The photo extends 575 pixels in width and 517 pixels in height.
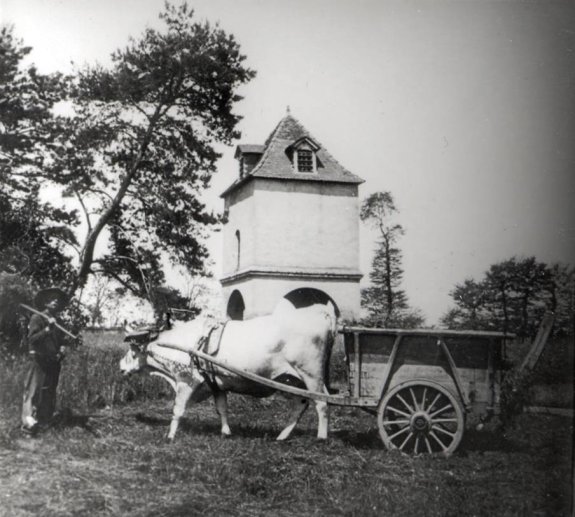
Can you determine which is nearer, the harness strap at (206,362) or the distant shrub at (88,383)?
the harness strap at (206,362)

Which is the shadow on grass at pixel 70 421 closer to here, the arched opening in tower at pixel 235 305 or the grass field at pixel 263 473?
the grass field at pixel 263 473

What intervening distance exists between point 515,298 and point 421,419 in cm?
638

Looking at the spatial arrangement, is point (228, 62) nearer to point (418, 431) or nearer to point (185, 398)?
point (185, 398)

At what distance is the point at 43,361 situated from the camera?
7207 millimetres

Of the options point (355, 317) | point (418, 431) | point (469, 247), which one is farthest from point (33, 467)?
point (355, 317)

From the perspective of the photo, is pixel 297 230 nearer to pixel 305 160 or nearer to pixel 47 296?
pixel 305 160

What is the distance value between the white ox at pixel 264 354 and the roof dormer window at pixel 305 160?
1815 cm

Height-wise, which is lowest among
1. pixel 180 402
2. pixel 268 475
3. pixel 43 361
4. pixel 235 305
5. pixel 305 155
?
pixel 268 475

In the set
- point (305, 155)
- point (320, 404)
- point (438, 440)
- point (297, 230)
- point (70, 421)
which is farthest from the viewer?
point (305, 155)

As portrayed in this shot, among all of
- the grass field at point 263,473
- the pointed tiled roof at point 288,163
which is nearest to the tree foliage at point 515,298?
the grass field at point 263,473

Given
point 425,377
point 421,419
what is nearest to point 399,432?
point 421,419

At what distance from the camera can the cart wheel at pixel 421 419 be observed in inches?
238

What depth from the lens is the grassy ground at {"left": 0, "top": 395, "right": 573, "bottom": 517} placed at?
477 cm

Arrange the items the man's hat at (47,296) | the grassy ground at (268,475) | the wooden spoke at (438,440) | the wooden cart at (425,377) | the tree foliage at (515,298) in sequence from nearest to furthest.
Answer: the grassy ground at (268,475) → the wooden spoke at (438,440) → the wooden cart at (425,377) → the man's hat at (47,296) → the tree foliage at (515,298)
